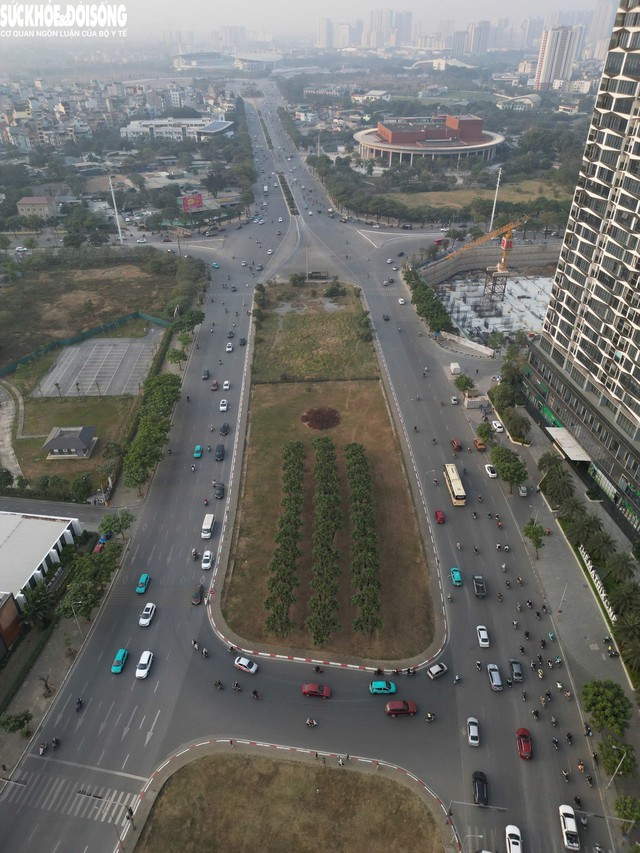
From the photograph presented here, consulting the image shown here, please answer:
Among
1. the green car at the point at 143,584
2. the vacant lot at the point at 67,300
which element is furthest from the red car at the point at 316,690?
the vacant lot at the point at 67,300

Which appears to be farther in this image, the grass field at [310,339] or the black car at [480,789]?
the grass field at [310,339]

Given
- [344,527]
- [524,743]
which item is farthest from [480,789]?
[344,527]

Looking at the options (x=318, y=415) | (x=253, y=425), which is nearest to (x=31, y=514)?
(x=253, y=425)

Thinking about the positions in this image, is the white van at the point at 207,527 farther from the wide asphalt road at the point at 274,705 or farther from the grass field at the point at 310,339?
the grass field at the point at 310,339

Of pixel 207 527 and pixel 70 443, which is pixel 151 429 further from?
pixel 207 527

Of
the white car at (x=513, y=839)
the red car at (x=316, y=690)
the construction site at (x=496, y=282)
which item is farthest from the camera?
the construction site at (x=496, y=282)

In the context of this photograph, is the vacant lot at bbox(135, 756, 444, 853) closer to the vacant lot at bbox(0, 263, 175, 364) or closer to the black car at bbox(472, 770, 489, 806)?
the black car at bbox(472, 770, 489, 806)

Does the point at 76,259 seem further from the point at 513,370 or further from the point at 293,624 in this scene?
the point at 293,624

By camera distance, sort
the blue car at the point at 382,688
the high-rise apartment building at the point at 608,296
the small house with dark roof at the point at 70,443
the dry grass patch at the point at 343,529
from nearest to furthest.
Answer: the blue car at the point at 382,688
the dry grass patch at the point at 343,529
the high-rise apartment building at the point at 608,296
the small house with dark roof at the point at 70,443
